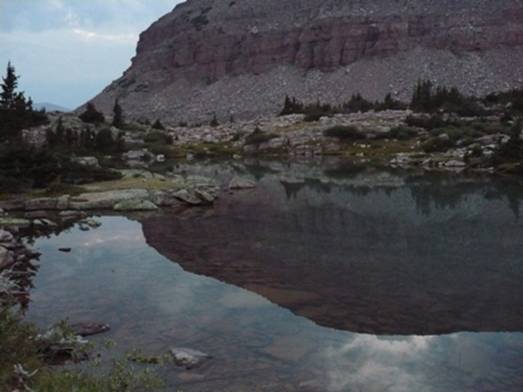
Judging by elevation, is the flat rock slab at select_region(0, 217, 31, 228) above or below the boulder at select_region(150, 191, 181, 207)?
below

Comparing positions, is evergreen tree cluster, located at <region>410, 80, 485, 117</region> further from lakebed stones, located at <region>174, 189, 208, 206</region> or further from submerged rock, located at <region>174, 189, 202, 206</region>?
submerged rock, located at <region>174, 189, 202, 206</region>

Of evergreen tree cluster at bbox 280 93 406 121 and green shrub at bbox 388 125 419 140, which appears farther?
evergreen tree cluster at bbox 280 93 406 121

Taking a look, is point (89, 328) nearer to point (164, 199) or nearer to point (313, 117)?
point (164, 199)

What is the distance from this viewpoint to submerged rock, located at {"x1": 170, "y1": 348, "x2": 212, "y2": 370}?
37.3 feet

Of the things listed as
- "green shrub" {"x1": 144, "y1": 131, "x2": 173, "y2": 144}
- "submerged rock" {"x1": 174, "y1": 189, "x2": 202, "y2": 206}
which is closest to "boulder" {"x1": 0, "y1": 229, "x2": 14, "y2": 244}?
"submerged rock" {"x1": 174, "y1": 189, "x2": 202, "y2": 206}

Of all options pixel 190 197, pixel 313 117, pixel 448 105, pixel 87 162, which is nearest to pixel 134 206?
pixel 190 197

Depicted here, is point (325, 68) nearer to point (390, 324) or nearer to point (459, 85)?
point (459, 85)

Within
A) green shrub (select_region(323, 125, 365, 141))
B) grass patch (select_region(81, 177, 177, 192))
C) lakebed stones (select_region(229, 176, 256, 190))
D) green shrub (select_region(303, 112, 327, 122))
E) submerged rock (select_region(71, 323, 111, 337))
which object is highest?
green shrub (select_region(303, 112, 327, 122))

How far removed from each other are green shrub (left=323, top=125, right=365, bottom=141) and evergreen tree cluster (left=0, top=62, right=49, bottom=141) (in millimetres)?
39151

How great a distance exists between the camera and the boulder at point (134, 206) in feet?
103

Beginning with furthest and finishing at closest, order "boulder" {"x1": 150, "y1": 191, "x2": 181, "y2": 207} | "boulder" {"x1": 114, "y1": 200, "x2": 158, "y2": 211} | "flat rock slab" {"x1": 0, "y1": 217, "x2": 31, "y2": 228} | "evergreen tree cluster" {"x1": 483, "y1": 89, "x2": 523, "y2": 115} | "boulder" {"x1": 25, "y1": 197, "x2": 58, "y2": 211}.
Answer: "evergreen tree cluster" {"x1": 483, "y1": 89, "x2": 523, "y2": 115} < "boulder" {"x1": 150, "y1": 191, "x2": 181, "y2": 207} < "boulder" {"x1": 114, "y1": 200, "x2": 158, "y2": 211} < "boulder" {"x1": 25, "y1": 197, "x2": 58, "y2": 211} < "flat rock slab" {"x1": 0, "y1": 217, "x2": 31, "y2": 228}

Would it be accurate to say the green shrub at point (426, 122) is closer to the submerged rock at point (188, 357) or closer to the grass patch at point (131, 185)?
the grass patch at point (131, 185)

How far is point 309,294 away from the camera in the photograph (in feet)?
54.4

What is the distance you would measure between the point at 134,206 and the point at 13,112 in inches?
1507
